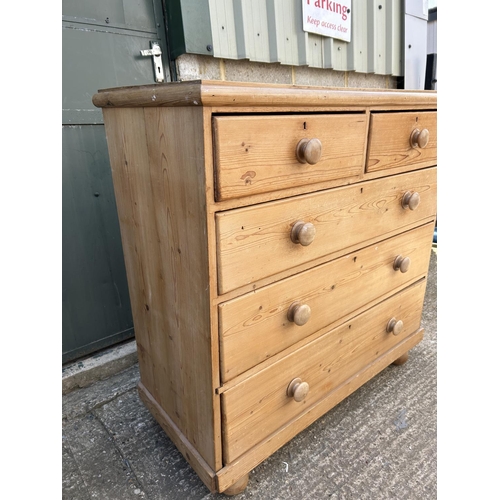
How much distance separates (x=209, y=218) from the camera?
882 mm

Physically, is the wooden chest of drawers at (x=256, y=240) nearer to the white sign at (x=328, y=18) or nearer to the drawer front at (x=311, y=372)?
the drawer front at (x=311, y=372)

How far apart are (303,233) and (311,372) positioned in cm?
56

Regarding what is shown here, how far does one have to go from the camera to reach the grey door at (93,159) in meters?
1.42

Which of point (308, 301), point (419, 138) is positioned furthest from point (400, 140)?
point (308, 301)

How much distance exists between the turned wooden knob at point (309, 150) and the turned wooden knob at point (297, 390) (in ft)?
2.33

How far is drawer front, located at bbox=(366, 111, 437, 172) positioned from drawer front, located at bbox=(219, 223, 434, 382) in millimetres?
293

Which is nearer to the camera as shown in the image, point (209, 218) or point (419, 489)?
point (209, 218)

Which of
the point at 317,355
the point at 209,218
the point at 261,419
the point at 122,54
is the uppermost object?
the point at 122,54

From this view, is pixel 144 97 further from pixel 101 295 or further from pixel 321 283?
pixel 101 295

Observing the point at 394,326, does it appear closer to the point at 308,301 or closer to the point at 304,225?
the point at 308,301

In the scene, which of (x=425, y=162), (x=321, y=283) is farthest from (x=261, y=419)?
(x=425, y=162)

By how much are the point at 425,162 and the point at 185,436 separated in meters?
1.33

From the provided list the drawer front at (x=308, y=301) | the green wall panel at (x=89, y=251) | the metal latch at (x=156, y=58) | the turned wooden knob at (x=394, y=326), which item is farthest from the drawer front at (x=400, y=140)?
the green wall panel at (x=89, y=251)

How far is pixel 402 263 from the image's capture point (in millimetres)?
1495
